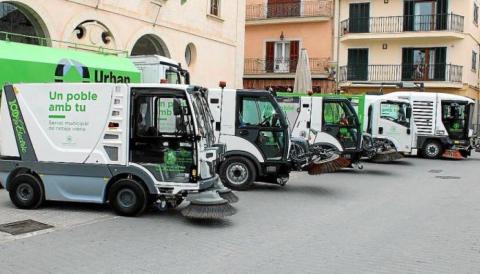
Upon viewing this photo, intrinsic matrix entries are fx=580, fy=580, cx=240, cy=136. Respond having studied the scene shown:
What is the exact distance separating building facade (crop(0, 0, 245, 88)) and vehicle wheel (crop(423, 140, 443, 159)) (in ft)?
28.8

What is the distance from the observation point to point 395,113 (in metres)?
20.9

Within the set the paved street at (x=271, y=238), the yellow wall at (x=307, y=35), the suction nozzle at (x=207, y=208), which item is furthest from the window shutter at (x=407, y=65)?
the suction nozzle at (x=207, y=208)

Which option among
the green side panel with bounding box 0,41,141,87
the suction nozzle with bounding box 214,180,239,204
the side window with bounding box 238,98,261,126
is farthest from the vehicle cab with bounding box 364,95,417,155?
the suction nozzle with bounding box 214,180,239,204

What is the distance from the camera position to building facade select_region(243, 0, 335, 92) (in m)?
→ 36.9

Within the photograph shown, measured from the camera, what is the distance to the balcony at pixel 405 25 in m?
33.7

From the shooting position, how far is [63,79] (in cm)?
1250

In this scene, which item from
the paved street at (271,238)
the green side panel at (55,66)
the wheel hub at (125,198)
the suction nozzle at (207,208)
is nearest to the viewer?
the paved street at (271,238)

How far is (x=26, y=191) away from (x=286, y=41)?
3003 centimetres

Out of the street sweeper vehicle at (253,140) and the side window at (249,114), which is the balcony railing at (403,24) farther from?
the side window at (249,114)

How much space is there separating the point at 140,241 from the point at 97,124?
7.69 ft

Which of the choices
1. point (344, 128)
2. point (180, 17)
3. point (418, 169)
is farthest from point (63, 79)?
point (418, 169)

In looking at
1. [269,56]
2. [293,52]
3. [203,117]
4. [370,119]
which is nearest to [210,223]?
[203,117]

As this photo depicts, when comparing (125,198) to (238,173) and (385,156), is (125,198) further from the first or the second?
(385,156)

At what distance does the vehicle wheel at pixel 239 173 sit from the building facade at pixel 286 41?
2418 centimetres
